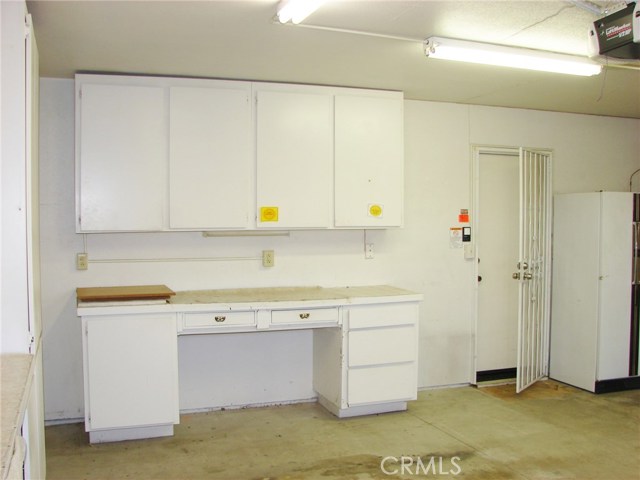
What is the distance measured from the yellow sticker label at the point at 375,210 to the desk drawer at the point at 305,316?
0.80 m

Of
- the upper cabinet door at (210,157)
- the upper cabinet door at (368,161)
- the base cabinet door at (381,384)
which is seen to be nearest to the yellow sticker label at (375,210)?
the upper cabinet door at (368,161)

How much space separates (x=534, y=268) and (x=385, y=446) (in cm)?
217

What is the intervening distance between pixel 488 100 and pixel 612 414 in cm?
259

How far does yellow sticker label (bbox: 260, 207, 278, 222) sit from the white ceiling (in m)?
0.90

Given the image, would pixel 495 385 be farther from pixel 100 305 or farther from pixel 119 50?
pixel 119 50

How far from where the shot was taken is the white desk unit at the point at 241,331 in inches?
134

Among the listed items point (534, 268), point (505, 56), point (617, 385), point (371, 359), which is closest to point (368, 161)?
point (505, 56)

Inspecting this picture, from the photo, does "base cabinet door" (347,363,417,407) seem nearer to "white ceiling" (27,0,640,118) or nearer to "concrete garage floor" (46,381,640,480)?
"concrete garage floor" (46,381,640,480)

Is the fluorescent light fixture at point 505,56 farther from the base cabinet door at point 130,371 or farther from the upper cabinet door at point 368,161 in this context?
the base cabinet door at point 130,371

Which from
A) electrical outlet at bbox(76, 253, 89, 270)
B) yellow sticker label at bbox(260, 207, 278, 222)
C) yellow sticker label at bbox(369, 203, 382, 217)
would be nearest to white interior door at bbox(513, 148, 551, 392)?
yellow sticker label at bbox(369, 203, 382, 217)

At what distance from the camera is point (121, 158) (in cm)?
364

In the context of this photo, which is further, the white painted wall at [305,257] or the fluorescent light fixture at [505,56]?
the white painted wall at [305,257]

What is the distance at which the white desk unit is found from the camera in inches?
134

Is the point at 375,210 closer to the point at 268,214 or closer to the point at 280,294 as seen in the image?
the point at 268,214
